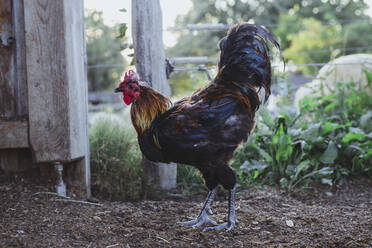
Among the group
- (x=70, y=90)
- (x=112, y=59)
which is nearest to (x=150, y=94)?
(x=70, y=90)

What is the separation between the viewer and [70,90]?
3000 mm

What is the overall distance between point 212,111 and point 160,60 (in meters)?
1.18

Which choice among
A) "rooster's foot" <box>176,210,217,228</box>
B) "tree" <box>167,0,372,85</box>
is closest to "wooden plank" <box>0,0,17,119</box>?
"rooster's foot" <box>176,210,217,228</box>

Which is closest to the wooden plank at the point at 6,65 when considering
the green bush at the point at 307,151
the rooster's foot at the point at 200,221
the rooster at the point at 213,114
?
the rooster at the point at 213,114

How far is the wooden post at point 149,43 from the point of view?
347 cm

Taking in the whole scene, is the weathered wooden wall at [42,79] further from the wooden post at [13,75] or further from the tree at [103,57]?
the tree at [103,57]

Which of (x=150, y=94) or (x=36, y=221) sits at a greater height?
(x=150, y=94)

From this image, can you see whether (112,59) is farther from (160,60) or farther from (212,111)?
(212,111)

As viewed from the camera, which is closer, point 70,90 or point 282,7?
point 70,90

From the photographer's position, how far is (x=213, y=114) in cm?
273

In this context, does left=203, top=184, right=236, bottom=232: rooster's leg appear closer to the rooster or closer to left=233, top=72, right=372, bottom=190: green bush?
the rooster

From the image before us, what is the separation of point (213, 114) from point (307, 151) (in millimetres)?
2055

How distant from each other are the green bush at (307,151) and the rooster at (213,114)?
4.29 feet

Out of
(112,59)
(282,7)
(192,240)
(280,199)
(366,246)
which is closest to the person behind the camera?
(366,246)
